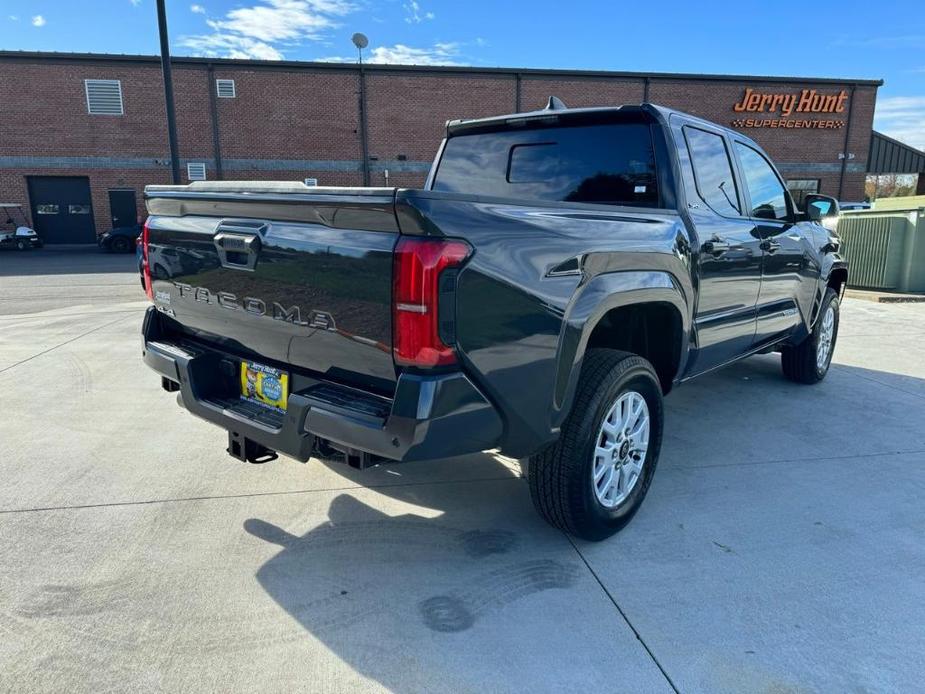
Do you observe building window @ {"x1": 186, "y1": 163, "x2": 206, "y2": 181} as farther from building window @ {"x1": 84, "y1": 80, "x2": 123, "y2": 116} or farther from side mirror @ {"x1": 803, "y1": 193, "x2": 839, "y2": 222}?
side mirror @ {"x1": 803, "y1": 193, "x2": 839, "y2": 222}

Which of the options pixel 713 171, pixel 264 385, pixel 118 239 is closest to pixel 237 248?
pixel 264 385

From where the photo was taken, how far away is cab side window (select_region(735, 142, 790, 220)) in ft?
14.3

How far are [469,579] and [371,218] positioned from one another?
154cm

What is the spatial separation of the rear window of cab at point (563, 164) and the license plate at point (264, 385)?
1817 mm

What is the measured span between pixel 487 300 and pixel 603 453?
3.69 feet

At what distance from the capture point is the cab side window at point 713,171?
369 centimetres

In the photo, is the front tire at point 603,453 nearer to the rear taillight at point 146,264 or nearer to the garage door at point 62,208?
the rear taillight at point 146,264

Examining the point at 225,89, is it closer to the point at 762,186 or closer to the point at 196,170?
the point at 196,170

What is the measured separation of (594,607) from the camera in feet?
8.24

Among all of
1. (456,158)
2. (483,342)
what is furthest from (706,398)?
(483,342)

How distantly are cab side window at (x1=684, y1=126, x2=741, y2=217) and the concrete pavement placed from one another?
1571mm

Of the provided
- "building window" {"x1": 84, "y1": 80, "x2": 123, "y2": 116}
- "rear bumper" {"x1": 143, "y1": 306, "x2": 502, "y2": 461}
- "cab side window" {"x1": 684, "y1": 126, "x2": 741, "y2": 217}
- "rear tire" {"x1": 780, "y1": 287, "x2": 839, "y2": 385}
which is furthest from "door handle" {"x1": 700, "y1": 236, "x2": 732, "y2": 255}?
"building window" {"x1": 84, "y1": 80, "x2": 123, "y2": 116}

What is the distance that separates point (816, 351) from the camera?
18.3 feet

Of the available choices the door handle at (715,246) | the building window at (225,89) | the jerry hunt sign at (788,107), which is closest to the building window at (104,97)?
the building window at (225,89)
